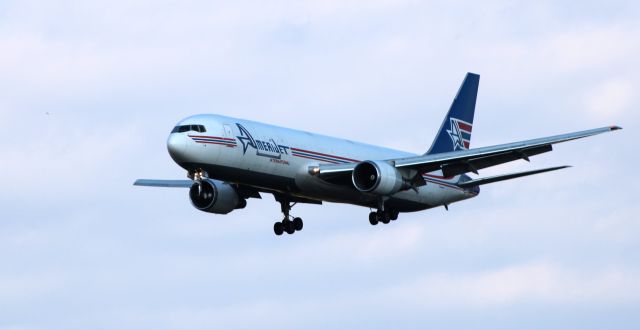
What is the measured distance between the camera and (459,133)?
73625 mm

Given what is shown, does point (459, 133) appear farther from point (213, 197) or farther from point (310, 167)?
point (213, 197)

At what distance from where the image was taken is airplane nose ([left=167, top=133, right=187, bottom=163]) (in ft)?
190

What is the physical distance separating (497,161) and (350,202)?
6795 mm

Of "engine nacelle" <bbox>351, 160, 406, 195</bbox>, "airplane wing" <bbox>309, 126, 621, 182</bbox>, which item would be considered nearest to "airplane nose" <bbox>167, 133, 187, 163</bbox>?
"airplane wing" <bbox>309, 126, 621, 182</bbox>

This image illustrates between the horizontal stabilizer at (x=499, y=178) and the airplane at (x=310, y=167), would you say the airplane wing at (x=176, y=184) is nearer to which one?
the airplane at (x=310, y=167)

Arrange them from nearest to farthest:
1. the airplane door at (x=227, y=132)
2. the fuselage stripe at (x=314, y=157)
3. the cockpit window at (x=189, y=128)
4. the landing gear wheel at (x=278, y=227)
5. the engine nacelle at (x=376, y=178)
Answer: the cockpit window at (x=189, y=128), the airplane door at (x=227, y=132), the engine nacelle at (x=376, y=178), the fuselage stripe at (x=314, y=157), the landing gear wheel at (x=278, y=227)

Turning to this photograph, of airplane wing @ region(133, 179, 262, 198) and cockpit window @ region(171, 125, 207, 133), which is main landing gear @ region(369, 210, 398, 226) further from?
cockpit window @ region(171, 125, 207, 133)

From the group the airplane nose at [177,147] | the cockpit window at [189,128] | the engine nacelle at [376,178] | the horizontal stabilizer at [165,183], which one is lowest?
the engine nacelle at [376,178]

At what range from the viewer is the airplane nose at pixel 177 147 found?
190 ft

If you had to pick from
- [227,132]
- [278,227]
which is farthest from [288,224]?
[227,132]

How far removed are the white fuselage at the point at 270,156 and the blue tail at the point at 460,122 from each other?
647cm

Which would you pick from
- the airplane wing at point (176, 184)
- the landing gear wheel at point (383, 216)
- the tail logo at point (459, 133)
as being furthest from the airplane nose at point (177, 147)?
the tail logo at point (459, 133)

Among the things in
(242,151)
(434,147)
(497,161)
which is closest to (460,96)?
(434,147)

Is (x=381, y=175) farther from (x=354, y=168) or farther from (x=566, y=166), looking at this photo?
(x=566, y=166)
